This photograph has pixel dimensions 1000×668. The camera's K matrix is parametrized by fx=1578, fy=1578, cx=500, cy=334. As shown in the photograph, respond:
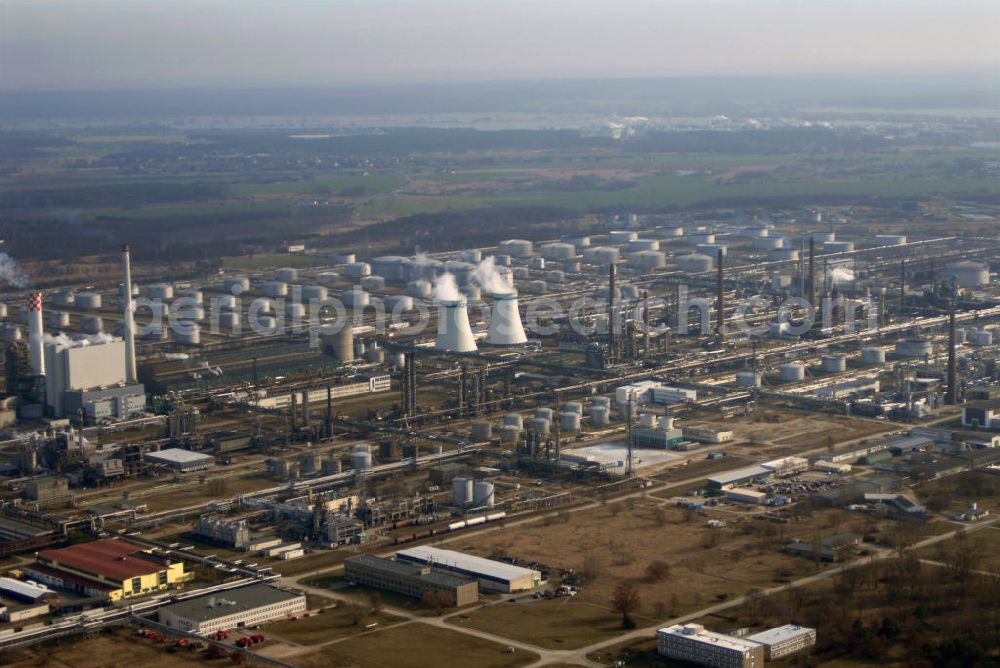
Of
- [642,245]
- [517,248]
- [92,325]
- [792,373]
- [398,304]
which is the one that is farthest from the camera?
[642,245]

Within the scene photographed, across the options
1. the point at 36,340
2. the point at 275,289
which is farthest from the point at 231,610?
the point at 275,289

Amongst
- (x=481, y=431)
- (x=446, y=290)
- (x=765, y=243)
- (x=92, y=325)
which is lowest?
(x=481, y=431)

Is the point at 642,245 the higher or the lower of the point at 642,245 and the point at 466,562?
the higher

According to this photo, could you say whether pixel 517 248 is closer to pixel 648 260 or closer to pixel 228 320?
pixel 648 260

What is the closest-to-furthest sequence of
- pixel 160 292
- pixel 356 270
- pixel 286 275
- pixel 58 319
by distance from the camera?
pixel 58 319, pixel 160 292, pixel 286 275, pixel 356 270

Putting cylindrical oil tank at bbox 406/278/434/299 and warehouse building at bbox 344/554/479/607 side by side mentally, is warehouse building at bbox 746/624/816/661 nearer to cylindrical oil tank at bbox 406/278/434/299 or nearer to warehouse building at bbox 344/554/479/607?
warehouse building at bbox 344/554/479/607

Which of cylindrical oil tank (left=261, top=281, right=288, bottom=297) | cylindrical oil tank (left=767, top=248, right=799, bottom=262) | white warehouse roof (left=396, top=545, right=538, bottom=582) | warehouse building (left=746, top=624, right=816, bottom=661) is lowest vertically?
warehouse building (left=746, top=624, right=816, bottom=661)

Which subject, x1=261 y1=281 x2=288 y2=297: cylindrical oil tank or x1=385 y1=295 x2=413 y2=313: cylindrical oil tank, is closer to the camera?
x1=385 y1=295 x2=413 y2=313: cylindrical oil tank

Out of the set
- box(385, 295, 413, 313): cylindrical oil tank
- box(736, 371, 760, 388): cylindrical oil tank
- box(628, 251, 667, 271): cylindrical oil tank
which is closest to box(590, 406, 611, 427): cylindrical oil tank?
box(736, 371, 760, 388): cylindrical oil tank
